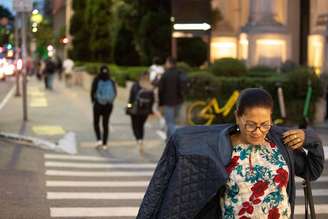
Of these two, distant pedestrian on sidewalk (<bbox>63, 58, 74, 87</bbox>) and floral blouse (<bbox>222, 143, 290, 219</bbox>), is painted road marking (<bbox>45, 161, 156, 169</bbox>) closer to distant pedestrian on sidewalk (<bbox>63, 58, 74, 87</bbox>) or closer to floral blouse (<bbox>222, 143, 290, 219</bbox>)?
floral blouse (<bbox>222, 143, 290, 219</bbox>)

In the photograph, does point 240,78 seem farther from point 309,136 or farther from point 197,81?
point 309,136

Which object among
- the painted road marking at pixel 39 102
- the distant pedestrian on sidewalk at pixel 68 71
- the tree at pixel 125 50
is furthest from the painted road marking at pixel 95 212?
the distant pedestrian on sidewalk at pixel 68 71

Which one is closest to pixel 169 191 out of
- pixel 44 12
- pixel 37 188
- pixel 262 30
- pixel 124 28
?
pixel 37 188

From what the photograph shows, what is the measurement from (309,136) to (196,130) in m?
0.61

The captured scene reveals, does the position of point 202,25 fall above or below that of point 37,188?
above

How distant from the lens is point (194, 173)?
11.7ft

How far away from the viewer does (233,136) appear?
371 cm

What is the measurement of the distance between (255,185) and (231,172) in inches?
5.3

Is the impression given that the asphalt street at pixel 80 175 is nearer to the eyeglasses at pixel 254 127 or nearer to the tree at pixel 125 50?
the eyeglasses at pixel 254 127

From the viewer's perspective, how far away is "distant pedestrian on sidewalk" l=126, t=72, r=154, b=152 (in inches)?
545

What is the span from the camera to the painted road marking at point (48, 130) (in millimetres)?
17031

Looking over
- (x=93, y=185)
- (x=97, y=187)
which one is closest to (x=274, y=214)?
(x=97, y=187)

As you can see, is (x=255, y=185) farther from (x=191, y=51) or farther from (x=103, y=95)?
(x=191, y=51)

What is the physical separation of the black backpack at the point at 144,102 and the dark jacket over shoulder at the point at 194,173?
10017mm
